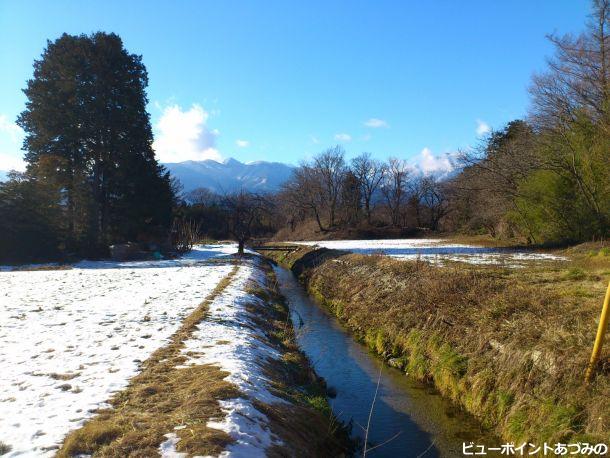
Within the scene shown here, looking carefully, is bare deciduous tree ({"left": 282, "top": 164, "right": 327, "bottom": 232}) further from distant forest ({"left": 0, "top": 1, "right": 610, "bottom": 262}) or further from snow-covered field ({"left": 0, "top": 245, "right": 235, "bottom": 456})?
snow-covered field ({"left": 0, "top": 245, "right": 235, "bottom": 456})

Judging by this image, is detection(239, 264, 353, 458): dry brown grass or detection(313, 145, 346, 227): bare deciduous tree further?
detection(313, 145, 346, 227): bare deciduous tree

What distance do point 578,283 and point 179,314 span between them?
9404mm

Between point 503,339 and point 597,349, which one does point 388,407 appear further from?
point 597,349

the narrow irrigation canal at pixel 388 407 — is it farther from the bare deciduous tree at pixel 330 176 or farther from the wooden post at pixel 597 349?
the bare deciduous tree at pixel 330 176

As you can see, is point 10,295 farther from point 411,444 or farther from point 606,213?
point 606,213

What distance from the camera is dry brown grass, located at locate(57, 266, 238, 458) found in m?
3.88

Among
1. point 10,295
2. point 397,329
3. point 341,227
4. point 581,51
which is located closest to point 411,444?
point 397,329

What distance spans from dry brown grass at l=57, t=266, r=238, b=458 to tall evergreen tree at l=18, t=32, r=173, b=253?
23.0 metres

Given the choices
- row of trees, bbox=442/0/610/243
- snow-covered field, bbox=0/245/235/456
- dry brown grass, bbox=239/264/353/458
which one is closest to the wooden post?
dry brown grass, bbox=239/264/353/458

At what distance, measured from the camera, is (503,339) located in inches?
262

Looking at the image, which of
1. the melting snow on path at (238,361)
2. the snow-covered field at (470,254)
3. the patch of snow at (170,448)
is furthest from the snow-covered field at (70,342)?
the snow-covered field at (470,254)

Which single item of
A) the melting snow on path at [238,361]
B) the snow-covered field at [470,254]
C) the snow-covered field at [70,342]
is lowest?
the melting snow on path at [238,361]

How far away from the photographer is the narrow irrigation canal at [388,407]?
5773 mm

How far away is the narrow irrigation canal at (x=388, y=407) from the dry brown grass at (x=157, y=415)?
2439 mm
